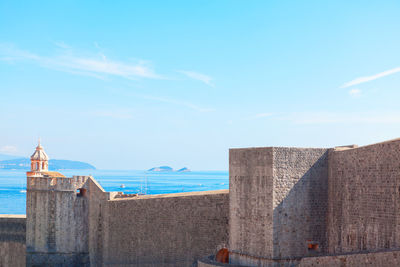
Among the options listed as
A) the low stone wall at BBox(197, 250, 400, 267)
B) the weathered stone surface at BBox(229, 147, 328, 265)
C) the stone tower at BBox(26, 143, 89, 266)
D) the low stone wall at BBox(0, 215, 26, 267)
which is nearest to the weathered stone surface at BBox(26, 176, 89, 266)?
the stone tower at BBox(26, 143, 89, 266)

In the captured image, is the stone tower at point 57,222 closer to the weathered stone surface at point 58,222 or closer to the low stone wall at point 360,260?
the weathered stone surface at point 58,222

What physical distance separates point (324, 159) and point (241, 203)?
3.09 metres

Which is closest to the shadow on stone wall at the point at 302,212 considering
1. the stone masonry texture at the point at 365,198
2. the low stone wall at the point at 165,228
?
the stone masonry texture at the point at 365,198

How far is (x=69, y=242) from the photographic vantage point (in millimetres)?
24547

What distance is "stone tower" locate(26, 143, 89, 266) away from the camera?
2445 centimetres

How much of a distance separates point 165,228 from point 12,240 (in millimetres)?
12724

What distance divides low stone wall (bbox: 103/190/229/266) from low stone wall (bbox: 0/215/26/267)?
7.88 meters

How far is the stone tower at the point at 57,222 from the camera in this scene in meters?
24.5

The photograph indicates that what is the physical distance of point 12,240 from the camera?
28281 mm

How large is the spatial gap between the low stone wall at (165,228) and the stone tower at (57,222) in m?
2.46

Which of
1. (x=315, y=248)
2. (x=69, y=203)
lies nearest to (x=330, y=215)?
(x=315, y=248)

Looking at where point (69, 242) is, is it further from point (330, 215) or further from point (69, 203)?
point (330, 215)

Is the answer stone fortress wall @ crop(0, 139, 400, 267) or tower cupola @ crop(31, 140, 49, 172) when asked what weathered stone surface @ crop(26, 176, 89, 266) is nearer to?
stone fortress wall @ crop(0, 139, 400, 267)

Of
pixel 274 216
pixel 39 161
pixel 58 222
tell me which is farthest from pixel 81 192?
pixel 274 216
